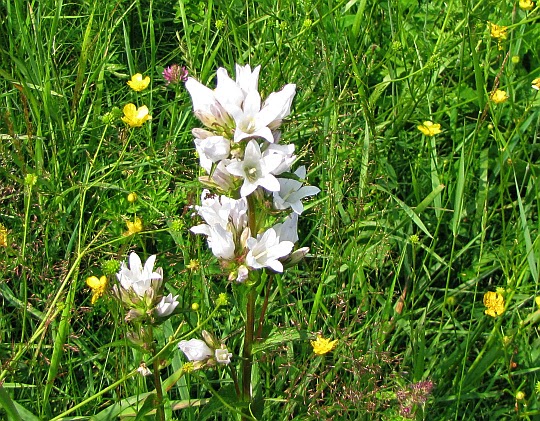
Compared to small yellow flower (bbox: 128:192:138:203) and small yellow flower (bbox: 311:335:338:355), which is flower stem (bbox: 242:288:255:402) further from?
small yellow flower (bbox: 128:192:138:203)

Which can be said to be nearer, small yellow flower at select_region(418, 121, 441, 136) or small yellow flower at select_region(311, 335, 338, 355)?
small yellow flower at select_region(311, 335, 338, 355)

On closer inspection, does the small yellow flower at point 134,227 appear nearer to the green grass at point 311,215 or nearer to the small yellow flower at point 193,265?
the green grass at point 311,215

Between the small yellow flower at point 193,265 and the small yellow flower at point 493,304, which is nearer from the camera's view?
the small yellow flower at point 193,265

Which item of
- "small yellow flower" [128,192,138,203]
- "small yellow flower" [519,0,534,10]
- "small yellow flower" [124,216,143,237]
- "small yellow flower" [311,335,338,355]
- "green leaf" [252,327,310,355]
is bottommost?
"small yellow flower" [311,335,338,355]

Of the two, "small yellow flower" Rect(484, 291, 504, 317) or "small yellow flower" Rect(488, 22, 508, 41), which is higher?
"small yellow flower" Rect(488, 22, 508, 41)

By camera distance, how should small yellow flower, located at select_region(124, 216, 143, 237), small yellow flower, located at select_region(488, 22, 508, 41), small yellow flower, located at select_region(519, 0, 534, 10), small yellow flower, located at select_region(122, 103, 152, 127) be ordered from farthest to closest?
small yellow flower, located at select_region(519, 0, 534, 10) → small yellow flower, located at select_region(488, 22, 508, 41) → small yellow flower, located at select_region(122, 103, 152, 127) → small yellow flower, located at select_region(124, 216, 143, 237)

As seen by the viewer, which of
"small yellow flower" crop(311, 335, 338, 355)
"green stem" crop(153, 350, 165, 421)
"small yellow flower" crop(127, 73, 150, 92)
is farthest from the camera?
"small yellow flower" crop(127, 73, 150, 92)

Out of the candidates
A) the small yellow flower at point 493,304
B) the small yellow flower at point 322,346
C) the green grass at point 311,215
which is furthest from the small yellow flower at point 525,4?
the small yellow flower at point 322,346

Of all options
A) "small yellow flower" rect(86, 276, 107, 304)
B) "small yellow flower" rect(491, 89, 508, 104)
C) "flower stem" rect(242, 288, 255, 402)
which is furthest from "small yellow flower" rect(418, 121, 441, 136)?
"small yellow flower" rect(86, 276, 107, 304)

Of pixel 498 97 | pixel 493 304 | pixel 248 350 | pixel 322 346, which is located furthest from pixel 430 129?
pixel 248 350
